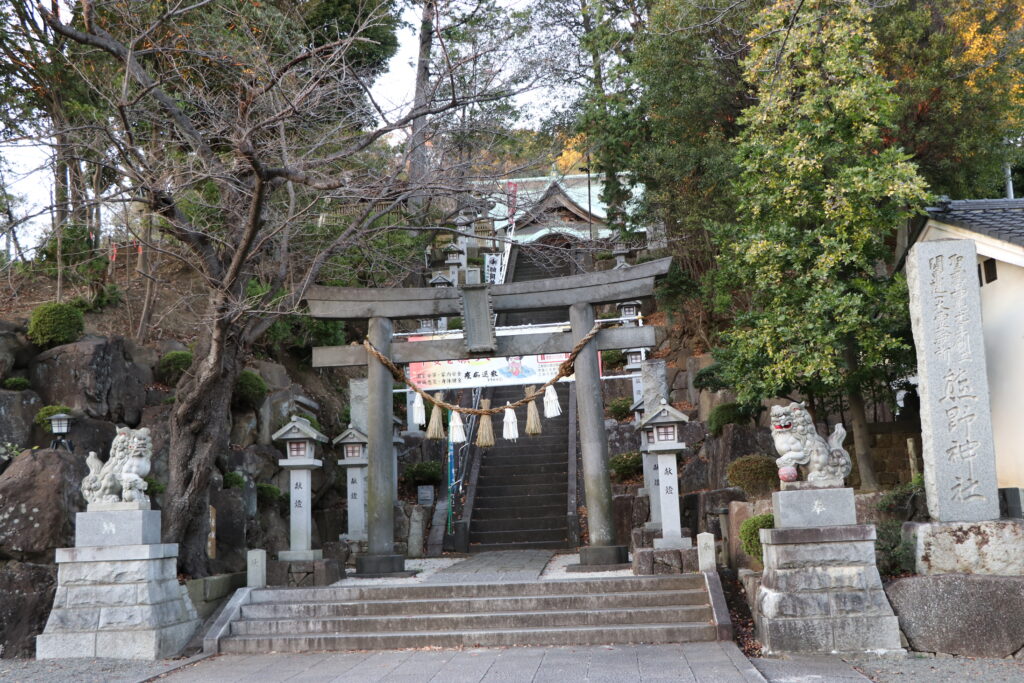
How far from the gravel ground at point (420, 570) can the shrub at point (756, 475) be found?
16.1ft

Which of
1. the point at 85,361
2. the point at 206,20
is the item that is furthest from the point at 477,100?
the point at 85,361

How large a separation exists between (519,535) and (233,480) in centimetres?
585

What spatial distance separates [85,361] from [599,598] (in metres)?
9.27

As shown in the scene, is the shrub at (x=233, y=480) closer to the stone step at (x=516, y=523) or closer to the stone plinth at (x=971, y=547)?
the stone step at (x=516, y=523)

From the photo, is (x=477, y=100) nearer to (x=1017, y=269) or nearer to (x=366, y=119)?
(x=366, y=119)

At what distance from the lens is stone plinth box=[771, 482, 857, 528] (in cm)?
831

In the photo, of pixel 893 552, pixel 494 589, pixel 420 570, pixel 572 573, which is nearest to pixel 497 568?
pixel 420 570

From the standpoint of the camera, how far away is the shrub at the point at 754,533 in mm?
9586

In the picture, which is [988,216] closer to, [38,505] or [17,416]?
[38,505]

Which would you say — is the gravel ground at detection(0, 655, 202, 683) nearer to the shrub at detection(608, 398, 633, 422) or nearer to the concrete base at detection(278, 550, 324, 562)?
the concrete base at detection(278, 550, 324, 562)

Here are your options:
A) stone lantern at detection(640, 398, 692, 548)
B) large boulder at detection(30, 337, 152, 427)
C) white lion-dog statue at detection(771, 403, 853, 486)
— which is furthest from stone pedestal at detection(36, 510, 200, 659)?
white lion-dog statue at detection(771, 403, 853, 486)

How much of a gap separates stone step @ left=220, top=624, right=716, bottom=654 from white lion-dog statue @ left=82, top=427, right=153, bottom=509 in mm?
1944

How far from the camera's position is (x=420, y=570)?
40.9 ft

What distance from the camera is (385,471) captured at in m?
12.1
